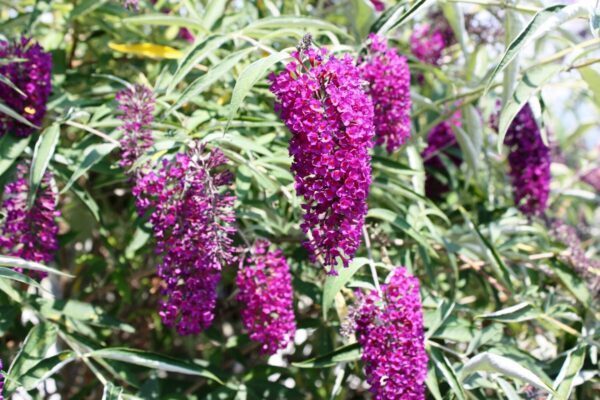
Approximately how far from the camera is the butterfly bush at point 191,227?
1307 millimetres

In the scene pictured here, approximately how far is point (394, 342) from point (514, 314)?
36 cm

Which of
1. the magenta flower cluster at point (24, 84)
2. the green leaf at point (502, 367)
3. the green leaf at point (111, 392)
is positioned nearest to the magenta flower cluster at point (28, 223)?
the magenta flower cluster at point (24, 84)

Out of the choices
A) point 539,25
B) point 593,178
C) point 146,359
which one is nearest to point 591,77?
point 539,25

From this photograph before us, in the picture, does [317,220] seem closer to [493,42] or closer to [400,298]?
[400,298]

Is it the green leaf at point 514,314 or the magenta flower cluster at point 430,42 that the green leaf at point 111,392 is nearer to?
the green leaf at point 514,314

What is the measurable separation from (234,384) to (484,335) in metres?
0.57

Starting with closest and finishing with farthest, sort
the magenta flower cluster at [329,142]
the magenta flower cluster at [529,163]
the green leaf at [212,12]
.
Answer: the magenta flower cluster at [329,142]
the green leaf at [212,12]
the magenta flower cluster at [529,163]

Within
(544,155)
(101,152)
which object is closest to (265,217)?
(101,152)

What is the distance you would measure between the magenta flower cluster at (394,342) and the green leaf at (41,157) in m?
0.62

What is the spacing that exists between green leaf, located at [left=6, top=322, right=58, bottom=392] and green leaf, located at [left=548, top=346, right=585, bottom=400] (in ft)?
3.26

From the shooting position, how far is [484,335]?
5.39 feet

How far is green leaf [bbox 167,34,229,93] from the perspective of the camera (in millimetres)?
1413

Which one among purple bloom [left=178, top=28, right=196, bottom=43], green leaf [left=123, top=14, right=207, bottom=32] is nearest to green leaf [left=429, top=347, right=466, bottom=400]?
green leaf [left=123, top=14, right=207, bottom=32]

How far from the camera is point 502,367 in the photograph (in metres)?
1.43
